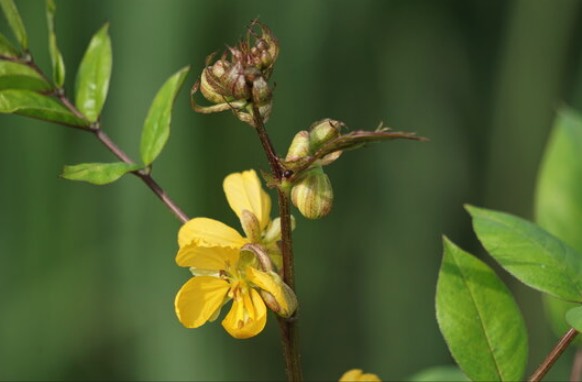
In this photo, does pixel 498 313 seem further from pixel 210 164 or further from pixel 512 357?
pixel 210 164

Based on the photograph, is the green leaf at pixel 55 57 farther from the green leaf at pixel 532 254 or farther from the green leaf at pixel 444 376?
the green leaf at pixel 444 376

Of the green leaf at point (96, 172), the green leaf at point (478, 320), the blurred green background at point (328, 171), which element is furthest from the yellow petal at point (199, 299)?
the blurred green background at point (328, 171)

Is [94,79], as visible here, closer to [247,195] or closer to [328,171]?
[247,195]

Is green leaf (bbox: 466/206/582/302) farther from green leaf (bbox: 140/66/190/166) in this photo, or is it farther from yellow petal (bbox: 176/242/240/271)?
green leaf (bbox: 140/66/190/166)

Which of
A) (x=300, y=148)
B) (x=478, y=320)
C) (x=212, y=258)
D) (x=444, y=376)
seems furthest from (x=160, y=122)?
(x=444, y=376)

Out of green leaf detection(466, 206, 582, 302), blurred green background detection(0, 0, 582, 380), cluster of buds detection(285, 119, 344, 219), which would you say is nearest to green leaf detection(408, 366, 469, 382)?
green leaf detection(466, 206, 582, 302)

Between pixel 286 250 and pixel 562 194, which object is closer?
pixel 286 250

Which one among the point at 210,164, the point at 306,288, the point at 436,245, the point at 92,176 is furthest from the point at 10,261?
the point at 92,176
